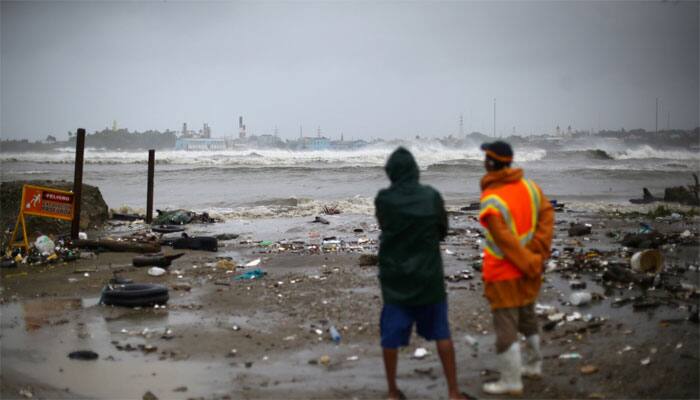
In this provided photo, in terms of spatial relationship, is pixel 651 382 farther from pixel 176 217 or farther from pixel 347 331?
pixel 176 217

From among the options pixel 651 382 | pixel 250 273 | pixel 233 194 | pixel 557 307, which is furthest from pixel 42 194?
pixel 233 194

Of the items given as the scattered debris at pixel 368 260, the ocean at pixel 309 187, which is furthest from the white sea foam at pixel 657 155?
the scattered debris at pixel 368 260

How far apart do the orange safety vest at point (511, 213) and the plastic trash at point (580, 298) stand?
2719mm

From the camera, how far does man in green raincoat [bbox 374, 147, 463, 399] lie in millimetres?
4062

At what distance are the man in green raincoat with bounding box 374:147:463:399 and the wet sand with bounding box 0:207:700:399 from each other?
2.08 ft

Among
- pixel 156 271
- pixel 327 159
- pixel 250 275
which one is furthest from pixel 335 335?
pixel 327 159

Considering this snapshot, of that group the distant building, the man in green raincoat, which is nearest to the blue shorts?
the man in green raincoat

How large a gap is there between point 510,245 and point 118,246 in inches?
352

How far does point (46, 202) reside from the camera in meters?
11.3

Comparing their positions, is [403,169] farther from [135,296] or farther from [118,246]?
[118,246]

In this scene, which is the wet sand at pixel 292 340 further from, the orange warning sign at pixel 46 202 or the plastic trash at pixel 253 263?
the orange warning sign at pixel 46 202

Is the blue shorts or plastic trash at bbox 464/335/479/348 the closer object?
the blue shorts

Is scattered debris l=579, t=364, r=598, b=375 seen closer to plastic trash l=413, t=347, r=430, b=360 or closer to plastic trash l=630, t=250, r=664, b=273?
plastic trash l=413, t=347, r=430, b=360

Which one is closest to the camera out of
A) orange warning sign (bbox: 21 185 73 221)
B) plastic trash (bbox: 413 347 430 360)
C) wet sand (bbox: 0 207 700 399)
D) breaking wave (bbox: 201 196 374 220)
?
wet sand (bbox: 0 207 700 399)
